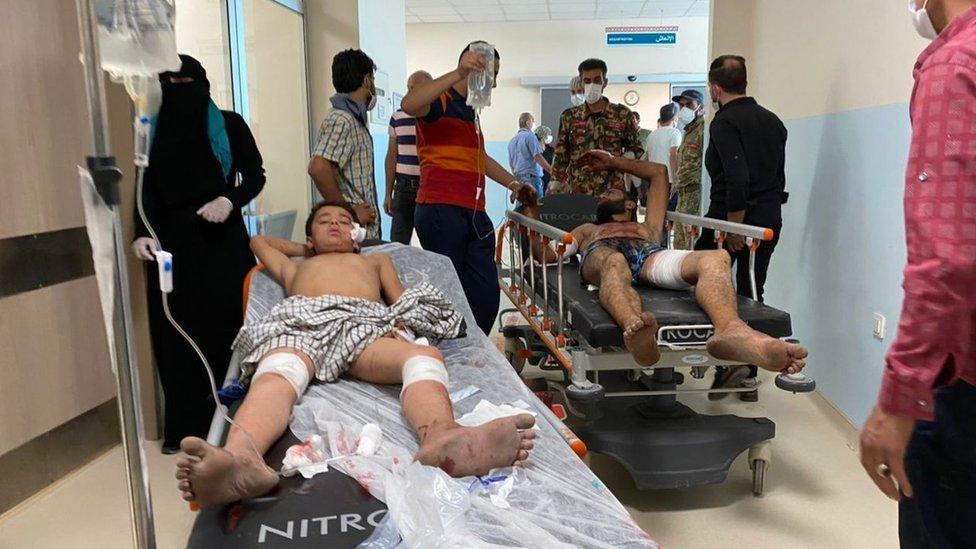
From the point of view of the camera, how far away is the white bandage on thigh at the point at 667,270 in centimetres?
282

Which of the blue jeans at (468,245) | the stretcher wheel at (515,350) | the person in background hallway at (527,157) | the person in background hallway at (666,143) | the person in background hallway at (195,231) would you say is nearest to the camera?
the person in background hallway at (195,231)

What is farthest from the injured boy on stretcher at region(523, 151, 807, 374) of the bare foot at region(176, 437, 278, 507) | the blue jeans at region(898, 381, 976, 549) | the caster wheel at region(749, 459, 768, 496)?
the bare foot at region(176, 437, 278, 507)

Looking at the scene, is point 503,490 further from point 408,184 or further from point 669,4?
point 669,4

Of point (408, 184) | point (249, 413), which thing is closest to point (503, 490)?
point (249, 413)

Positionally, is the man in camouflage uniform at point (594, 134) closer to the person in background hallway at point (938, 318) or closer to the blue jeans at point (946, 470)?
the person in background hallway at point (938, 318)

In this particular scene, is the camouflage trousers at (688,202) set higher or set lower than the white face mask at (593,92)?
lower

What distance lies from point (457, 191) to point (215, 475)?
190 centimetres

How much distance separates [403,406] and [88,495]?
1.52 m

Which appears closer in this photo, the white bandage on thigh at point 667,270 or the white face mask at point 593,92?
the white bandage on thigh at point 667,270

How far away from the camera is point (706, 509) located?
248cm

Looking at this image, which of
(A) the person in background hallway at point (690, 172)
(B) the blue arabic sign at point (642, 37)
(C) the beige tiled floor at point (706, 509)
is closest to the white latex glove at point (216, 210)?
(C) the beige tiled floor at point (706, 509)

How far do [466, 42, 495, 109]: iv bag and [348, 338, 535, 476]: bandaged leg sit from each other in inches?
48.2

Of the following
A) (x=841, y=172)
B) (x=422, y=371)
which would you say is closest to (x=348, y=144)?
(x=422, y=371)

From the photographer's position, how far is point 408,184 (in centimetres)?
440
